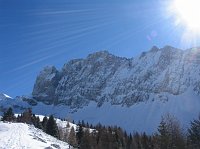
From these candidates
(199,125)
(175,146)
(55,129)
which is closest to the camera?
(175,146)

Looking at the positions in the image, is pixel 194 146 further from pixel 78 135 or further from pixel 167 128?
pixel 78 135

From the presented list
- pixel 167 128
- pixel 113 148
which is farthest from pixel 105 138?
pixel 167 128

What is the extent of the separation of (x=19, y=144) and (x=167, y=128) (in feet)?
73.8

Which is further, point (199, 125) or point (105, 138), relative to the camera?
point (105, 138)

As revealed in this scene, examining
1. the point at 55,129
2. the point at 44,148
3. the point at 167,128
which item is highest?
the point at 55,129

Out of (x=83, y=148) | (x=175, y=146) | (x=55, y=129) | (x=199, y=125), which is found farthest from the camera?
(x=55, y=129)

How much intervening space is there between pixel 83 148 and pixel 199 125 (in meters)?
34.4

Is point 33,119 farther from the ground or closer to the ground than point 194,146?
farther from the ground

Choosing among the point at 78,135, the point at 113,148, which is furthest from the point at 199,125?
the point at 78,135

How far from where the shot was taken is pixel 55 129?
10175 centimetres

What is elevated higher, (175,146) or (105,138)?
(105,138)

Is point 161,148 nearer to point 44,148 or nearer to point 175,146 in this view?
point 175,146

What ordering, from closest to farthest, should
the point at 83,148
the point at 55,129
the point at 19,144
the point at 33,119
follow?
the point at 19,144
the point at 83,148
the point at 55,129
the point at 33,119

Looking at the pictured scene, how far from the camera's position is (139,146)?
109750 millimetres
